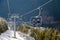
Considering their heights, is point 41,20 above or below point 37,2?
below

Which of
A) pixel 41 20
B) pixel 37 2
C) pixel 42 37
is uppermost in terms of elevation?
pixel 37 2

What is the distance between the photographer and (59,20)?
1037 centimetres

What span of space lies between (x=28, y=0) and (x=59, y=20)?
3.13m

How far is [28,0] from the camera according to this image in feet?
41.1

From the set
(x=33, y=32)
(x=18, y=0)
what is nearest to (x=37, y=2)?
(x=18, y=0)

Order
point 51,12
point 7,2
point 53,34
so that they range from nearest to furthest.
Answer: point 53,34
point 51,12
point 7,2

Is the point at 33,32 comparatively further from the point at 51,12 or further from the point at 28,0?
the point at 28,0

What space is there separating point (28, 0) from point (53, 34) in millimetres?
6769

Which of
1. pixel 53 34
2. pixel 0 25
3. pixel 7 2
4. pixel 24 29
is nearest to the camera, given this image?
pixel 53 34

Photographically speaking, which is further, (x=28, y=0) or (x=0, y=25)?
(x=28, y=0)

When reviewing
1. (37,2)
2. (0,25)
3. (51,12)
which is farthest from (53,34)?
(37,2)

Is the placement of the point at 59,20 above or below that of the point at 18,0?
below

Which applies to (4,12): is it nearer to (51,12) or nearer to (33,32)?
(51,12)

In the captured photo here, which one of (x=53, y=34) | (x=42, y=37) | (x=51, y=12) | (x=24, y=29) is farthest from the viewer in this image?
(x=51, y=12)
